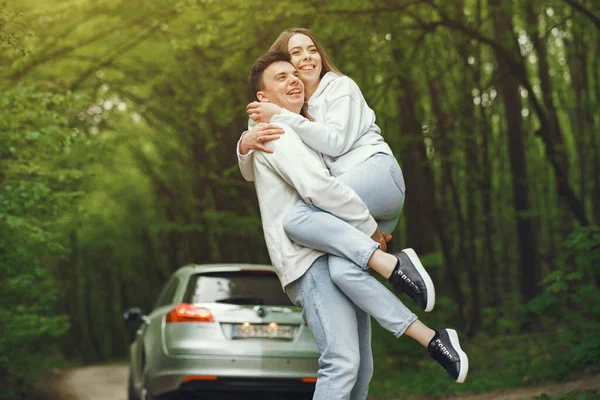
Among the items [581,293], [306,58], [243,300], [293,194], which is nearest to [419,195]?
[581,293]

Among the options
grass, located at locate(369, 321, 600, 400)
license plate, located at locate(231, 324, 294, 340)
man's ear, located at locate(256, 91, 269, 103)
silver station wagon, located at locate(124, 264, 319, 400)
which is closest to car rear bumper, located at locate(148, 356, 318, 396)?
silver station wagon, located at locate(124, 264, 319, 400)

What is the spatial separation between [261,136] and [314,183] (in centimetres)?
38

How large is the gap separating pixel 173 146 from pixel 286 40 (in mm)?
21916

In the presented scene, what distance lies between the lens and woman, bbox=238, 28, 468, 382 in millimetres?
4492

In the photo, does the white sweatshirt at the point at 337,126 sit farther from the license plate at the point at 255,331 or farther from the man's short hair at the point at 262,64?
the license plate at the point at 255,331

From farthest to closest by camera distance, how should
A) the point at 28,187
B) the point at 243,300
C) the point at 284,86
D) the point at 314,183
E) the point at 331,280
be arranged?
the point at 28,187
the point at 243,300
the point at 284,86
the point at 331,280
the point at 314,183

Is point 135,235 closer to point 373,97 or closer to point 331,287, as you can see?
point 373,97

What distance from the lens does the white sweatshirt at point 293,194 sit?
4.52m

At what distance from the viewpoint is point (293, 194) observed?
15.5 ft

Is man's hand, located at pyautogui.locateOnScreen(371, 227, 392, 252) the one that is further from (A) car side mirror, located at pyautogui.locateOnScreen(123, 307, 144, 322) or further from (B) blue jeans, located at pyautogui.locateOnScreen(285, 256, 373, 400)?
(A) car side mirror, located at pyautogui.locateOnScreen(123, 307, 144, 322)

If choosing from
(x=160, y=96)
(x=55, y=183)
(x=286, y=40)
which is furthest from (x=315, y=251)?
(x=160, y=96)

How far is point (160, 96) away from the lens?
2153 cm

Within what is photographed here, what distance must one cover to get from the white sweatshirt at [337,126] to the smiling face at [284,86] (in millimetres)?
97

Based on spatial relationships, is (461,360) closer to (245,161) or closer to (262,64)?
(245,161)
